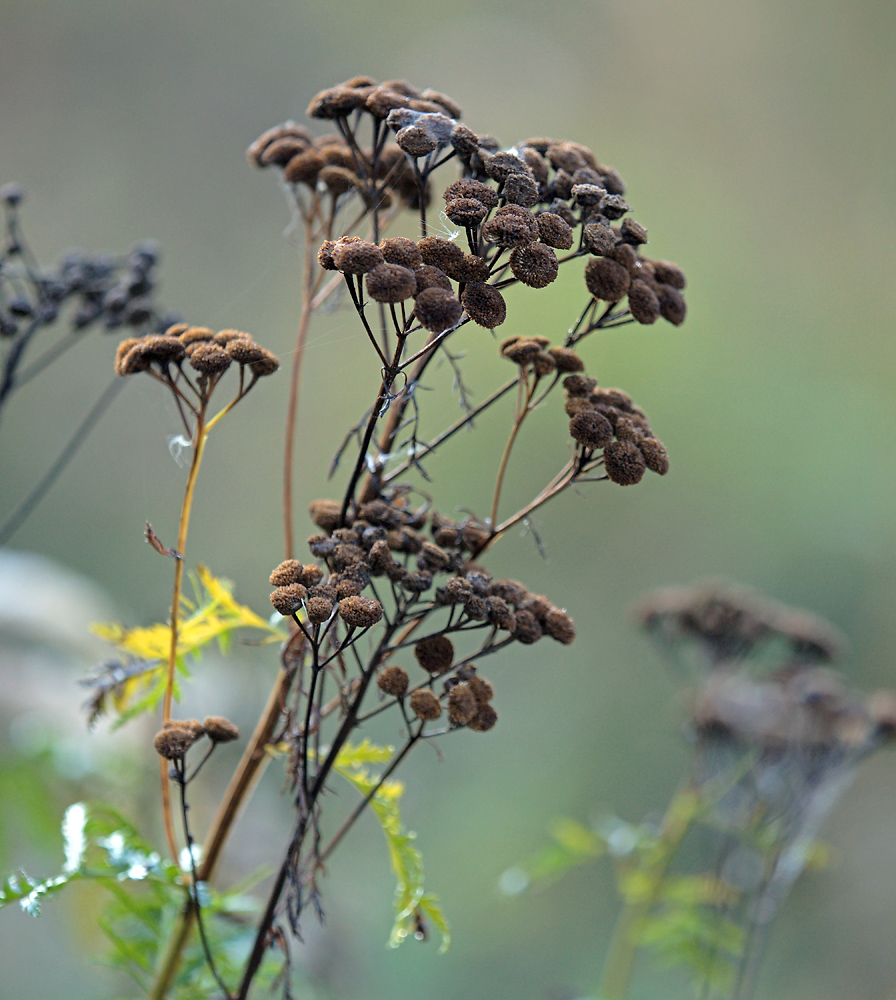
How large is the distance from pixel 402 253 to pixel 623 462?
152 millimetres

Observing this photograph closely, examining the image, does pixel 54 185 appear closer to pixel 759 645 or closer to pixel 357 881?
pixel 357 881

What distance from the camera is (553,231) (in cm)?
40

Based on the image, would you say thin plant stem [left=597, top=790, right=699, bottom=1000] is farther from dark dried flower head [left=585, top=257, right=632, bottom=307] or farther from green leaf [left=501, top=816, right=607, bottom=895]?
dark dried flower head [left=585, top=257, right=632, bottom=307]

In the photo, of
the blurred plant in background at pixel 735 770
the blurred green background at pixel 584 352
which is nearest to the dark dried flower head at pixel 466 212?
the blurred plant in background at pixel 735 770

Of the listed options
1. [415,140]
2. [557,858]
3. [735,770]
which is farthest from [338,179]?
[735,770]

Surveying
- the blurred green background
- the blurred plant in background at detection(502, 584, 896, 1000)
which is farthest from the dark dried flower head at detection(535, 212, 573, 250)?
the blurred green background

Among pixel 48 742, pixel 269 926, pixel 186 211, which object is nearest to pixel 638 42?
pixel 186 211

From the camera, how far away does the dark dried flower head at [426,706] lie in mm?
443

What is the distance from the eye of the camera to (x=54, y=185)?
2.25 metres

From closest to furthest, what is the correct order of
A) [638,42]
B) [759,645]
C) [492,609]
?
[492,609] < [759,645] < [638,42]

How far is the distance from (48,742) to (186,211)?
1.74m

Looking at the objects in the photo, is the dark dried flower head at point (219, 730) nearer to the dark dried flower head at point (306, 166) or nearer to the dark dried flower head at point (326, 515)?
the dark dried flower head at point (326, 515)

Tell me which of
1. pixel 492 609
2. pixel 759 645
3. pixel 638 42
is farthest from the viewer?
pixel 638 42

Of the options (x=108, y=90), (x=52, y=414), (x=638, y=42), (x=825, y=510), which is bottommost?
(x=52, y=414)
